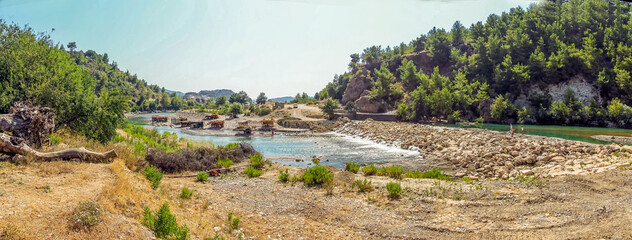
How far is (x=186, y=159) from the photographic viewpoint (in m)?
15.3

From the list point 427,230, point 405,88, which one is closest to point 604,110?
point 405,88

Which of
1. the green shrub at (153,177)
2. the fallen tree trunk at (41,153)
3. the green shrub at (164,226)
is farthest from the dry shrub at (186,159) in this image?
the green shrub at (164,226)

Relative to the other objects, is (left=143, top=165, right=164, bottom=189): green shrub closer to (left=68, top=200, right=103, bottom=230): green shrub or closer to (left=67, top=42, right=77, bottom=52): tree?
(left=68, top=200, right=103, bottom=230): green shrub

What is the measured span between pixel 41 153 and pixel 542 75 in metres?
68.6

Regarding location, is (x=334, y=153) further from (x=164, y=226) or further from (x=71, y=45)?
(x=71, y=45)

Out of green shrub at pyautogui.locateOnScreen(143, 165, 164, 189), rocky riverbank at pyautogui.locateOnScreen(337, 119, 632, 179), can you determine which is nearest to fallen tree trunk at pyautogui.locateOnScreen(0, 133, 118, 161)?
green shrub at pyautogui.locateOnScreen(143, 165, 164, 189)

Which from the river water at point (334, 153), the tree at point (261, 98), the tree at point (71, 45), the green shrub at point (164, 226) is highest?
the tree at point (71, 45)

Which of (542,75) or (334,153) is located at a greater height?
(542,75)

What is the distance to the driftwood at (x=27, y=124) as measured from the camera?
9867 millimetres

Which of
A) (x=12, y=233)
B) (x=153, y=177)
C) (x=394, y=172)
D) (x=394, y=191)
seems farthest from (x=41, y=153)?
(x=394, y=172)

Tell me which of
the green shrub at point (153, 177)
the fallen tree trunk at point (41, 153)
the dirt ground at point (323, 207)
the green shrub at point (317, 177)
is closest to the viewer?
the dirt ground at point (323, 207)

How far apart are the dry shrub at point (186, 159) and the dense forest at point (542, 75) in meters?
45.6

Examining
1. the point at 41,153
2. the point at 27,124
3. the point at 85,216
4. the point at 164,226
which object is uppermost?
the point at 27,124

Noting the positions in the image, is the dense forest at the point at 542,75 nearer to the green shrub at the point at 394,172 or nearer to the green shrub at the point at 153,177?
the green shrub at the point at 394,172
